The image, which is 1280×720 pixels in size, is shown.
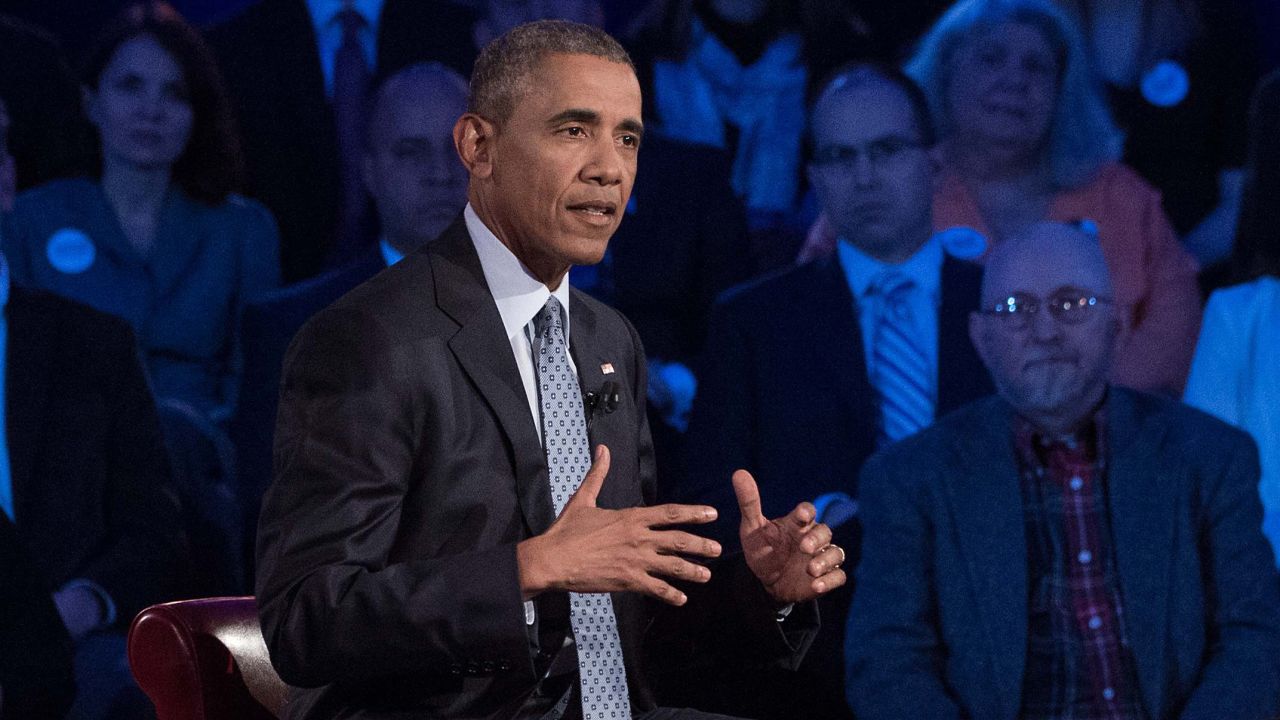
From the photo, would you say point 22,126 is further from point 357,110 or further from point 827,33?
point 827,33

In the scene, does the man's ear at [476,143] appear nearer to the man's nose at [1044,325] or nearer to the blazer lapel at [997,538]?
the blazer lapel at [997,538]

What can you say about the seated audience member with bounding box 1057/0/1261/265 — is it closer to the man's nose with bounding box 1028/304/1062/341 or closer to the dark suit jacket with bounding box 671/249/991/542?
the dark suit jacket with bounding box 671/249/991/542

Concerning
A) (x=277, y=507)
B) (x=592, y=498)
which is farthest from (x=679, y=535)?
(x=277, y=507)

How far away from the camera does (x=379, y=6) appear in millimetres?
4473

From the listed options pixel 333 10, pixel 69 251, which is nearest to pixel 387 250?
pixel 333 10

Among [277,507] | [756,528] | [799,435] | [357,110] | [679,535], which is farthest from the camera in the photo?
[357,110]

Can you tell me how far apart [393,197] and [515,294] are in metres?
2.50

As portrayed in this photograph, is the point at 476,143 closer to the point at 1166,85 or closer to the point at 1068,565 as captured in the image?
the point at 1068,565

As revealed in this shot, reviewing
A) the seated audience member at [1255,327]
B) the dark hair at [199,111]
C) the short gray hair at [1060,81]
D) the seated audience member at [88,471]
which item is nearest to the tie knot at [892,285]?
the short gray hair at [1060,81]

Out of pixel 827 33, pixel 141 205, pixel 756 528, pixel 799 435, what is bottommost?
pixel 799 435

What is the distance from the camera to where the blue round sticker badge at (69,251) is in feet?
13.8

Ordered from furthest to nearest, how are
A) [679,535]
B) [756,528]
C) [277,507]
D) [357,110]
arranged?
1. [357,110]
2. [756,528]
3. [277,507]
4. [679,535]

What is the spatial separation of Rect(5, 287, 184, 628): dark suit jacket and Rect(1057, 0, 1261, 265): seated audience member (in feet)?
9.56

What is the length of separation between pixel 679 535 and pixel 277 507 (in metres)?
0.48
